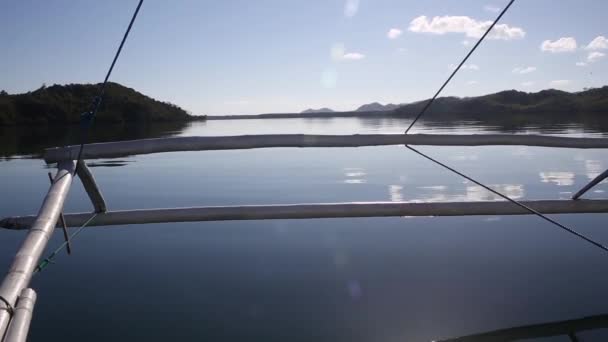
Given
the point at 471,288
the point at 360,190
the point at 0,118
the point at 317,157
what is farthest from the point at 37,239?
the point at 0,118

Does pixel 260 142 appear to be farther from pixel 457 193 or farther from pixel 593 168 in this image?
pixel 593 168

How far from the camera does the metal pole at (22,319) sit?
216 cm

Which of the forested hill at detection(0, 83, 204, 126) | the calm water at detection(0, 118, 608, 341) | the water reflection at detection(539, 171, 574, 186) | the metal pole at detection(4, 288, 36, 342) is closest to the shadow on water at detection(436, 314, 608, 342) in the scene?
the calm water at detection(0, 118, 608, 341)

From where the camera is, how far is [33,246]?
273 centimetres

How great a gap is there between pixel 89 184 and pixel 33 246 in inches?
57.0

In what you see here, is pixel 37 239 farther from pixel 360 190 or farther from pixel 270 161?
pixel 270 161

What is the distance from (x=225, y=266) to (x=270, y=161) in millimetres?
12310

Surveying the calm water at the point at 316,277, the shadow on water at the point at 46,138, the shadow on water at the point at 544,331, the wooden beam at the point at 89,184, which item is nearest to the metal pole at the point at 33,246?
the wooden beam at the point at 89,184

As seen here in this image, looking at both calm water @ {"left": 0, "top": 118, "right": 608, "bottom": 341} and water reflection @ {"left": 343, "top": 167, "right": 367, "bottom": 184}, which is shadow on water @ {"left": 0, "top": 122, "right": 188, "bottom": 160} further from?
water reflection @ {"left": 343, "top": 167, "right": 367, "bottom": 184}

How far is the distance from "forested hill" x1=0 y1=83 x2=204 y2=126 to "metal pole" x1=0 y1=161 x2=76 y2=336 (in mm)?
69110

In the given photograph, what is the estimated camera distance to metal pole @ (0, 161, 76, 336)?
238 centimetres

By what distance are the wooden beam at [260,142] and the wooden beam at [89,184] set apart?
0.28 meters

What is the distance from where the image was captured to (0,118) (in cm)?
6944

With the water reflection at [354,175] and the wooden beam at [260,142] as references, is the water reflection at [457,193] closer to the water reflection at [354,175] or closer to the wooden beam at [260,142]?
the water reflection at [354,175]
